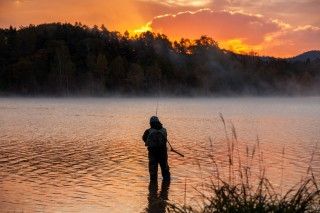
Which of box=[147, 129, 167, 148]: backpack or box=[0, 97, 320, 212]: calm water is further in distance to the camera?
box=[147, 129, 167, 148]: backpack

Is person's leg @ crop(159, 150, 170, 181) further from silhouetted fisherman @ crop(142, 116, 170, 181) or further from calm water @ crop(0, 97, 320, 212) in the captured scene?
calm water @ crop(0, 97, 320, 212)

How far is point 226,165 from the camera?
19.6 meters

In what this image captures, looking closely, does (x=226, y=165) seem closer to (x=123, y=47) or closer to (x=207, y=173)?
(x=207, y=173)

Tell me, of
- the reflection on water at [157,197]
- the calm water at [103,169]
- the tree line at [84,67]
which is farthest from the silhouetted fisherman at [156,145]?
the tree line at [84,67]

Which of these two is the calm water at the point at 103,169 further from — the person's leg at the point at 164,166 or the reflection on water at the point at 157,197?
the person's leg at the point at 164,166

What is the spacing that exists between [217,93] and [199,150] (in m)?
175

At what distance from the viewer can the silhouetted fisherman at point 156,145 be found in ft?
50.0

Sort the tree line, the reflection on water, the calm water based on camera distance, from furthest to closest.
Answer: the tree line → the calm water → the reflection on water

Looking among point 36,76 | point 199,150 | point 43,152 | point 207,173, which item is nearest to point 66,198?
point 207,173

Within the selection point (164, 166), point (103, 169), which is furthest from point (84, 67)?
point (164, 166)

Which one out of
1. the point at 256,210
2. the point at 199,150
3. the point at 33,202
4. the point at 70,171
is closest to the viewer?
the point at 256,210

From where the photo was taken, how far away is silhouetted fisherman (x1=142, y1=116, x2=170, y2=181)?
1525cm

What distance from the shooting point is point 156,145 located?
15305mm

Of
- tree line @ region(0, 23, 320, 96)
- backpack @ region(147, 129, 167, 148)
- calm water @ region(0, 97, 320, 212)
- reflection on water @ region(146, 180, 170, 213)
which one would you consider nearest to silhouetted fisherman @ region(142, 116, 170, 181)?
backpack @ region(147, 129, 167, 148)
